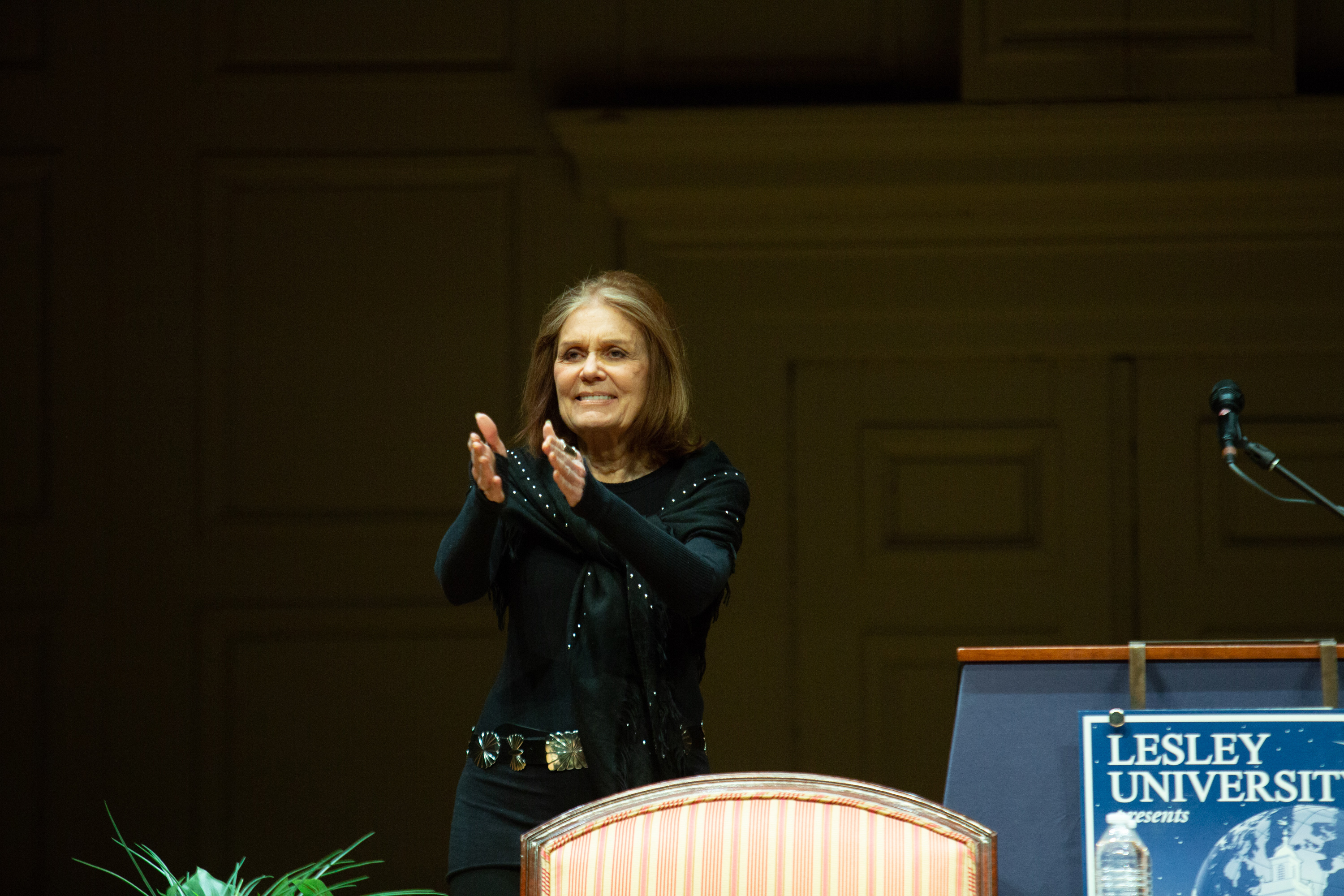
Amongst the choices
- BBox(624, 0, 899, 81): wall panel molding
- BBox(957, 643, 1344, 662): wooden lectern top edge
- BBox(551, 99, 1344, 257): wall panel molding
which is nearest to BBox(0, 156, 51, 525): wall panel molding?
BBox(551, 99, 1344, 257): wall panel molding

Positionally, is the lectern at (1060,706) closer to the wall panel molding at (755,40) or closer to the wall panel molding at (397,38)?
the wall panel molding at (755,40)

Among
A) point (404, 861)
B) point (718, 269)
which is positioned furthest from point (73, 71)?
point (404, 861)

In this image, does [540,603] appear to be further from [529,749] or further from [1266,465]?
[1266,465]

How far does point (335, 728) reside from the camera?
3.62m

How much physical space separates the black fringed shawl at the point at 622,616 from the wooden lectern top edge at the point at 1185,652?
40 cm

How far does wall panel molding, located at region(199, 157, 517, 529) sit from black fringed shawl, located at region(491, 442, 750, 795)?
1.97 m

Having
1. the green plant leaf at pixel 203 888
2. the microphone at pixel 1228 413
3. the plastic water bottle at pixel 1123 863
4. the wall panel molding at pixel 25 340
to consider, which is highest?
the wall panel molding at pixel 25 340

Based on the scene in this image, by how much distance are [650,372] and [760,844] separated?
676 millimetres

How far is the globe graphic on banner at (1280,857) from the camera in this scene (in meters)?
1.23

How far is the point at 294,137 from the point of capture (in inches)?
146

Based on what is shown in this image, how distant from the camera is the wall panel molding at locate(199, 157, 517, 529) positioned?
368 centimetres

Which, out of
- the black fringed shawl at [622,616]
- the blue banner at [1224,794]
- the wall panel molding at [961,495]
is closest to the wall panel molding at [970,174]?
the wall panel molding at [961,495]

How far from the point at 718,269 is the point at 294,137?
43.9 inches

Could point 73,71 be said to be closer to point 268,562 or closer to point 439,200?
point 439,200
